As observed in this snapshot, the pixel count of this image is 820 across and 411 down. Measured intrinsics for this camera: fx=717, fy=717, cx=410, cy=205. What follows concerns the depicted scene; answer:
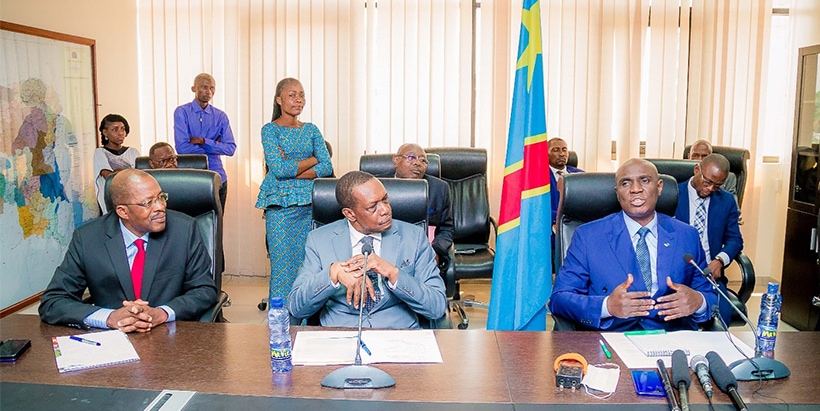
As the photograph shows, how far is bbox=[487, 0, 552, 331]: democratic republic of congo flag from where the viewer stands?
2.93 meters

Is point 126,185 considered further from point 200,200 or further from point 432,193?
point 432,193

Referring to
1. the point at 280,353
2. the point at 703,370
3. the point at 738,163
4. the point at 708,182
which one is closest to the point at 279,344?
the point at 280,353

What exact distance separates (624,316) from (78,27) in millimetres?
4466

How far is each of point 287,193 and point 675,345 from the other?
8.44ft

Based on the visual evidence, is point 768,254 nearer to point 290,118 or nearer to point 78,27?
point 290,118

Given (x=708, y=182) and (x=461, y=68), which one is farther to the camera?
(x=461, y=68)

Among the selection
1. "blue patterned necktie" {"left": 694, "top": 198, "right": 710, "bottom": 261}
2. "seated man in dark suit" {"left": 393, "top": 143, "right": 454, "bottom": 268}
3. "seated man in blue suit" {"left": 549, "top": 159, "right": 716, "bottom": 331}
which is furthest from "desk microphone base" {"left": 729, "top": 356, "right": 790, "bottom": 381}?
"seated man in dark suit" {"left": 393, "top": 143, "right": 454, "bottom": 268}

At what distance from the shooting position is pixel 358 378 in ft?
5.91

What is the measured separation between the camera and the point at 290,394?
174cm

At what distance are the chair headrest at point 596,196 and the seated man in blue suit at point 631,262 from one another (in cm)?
15

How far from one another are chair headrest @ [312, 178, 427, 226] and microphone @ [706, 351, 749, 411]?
140 cm

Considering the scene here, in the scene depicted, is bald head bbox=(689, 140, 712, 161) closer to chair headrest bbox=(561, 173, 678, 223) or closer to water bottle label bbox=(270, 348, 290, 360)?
chair headrest bbox=(561, 173, 678, 223)

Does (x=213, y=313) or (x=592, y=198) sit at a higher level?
(x=592, y=198)

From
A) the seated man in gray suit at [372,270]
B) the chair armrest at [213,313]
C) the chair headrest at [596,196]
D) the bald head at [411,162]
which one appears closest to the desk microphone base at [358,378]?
the seated man in gray suit at [372,270]
